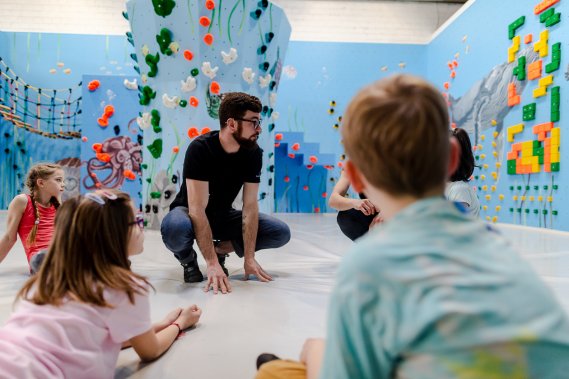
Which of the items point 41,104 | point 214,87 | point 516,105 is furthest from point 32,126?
point 516,105

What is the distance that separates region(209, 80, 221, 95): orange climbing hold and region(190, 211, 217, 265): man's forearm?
2.54 m

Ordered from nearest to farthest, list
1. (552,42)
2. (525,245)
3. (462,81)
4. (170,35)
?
1. (525,245)
2. (170,35)
3. (552,42)
4. (462,81)

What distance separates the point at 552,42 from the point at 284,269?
4.34 metres

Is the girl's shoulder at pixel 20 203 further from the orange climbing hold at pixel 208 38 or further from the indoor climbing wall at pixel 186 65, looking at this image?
the orange climbing hold at pixel 208 38

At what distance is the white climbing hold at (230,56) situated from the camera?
443cm

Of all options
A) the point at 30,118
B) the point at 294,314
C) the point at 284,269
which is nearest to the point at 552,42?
the point at 284,269

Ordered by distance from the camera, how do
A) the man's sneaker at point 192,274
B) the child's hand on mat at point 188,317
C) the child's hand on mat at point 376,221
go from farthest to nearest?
the child's hand on mat at point 376,221
the man's sneaker at point 192,274
the child's hand on mat at point 188,317

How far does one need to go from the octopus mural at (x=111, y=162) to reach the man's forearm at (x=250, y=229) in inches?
203

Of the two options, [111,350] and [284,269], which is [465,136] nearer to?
[284,269]

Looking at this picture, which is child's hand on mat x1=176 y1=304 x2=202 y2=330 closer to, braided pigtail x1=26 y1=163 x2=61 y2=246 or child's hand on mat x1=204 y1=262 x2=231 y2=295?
child's hand on mat x1=204 y1=262 x2=231 y2=295

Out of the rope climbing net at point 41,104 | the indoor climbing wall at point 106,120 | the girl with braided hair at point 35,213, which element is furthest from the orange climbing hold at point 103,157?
the girl with braided hair at point 35,213

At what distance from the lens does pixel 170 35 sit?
4359 millimetres

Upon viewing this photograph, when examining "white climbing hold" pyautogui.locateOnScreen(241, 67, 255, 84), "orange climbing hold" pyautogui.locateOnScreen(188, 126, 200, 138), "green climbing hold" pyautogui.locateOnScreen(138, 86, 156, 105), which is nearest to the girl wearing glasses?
"orange climbing hold" pyautogui.locateOnScreen(188, 126, 200, 138)

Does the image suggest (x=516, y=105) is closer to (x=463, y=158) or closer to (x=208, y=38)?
(x=208, y=38)
